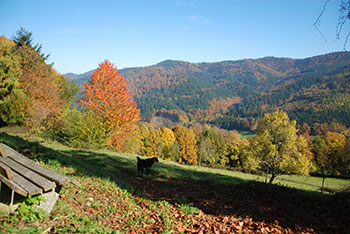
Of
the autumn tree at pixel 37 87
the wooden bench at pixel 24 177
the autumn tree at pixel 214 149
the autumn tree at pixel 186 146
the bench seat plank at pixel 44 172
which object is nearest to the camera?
the wooden bench at pixel 24 177

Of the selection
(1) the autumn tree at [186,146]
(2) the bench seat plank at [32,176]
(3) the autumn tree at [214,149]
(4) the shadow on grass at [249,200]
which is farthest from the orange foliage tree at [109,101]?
(1) the autumn tree at [186,146]

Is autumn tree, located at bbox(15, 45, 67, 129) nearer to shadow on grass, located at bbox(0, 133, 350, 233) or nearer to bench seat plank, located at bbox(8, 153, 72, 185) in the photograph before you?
shadow on grass, located at bbox(0, 133, 350, 233)

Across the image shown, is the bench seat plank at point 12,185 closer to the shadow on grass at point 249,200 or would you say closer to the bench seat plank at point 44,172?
the bench seat plank at point 44,172

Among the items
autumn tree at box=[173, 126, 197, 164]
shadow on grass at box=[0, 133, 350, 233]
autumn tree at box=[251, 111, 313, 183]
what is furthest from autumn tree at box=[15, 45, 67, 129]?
autumn tree at box=[173, 126, 197, 164]

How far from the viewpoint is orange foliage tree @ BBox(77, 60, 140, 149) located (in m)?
24.3

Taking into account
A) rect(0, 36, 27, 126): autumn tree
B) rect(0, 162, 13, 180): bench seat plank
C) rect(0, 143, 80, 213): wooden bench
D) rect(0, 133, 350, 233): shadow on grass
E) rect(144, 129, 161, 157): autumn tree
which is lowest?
rect(144, 129, 161, 157): autumn tree

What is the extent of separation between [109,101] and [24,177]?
66.9ft

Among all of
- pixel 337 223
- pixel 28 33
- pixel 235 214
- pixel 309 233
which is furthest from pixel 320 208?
pixel 28 33

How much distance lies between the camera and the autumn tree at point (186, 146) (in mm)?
71312

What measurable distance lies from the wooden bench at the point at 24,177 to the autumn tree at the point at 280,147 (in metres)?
21.3

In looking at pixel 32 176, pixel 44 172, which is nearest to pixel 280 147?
pixel 44 172

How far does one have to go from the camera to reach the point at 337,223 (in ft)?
23.6

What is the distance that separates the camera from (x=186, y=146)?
245ft

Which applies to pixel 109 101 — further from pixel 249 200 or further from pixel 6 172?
pixel 6 172
